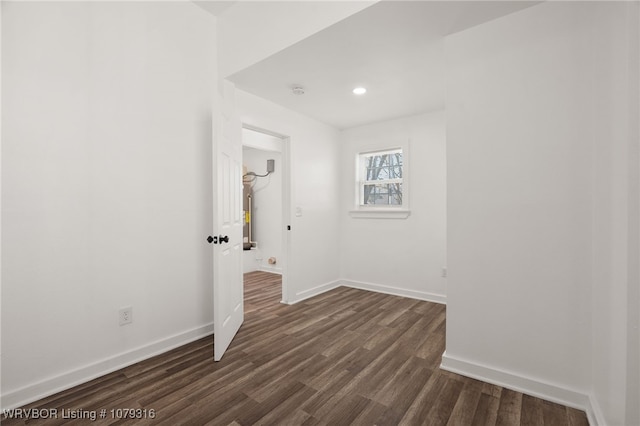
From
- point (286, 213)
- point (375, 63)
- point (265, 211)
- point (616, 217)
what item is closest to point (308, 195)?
point (286, 213)

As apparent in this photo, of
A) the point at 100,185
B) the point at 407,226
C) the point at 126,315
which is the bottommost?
the point at 126,315

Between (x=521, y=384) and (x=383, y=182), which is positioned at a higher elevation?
(x=383, y=182)

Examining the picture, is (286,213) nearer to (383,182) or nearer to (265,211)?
(383,182)

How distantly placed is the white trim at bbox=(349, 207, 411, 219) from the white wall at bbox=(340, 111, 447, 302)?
0.04 meters

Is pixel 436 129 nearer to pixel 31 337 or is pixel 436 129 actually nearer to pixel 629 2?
pixel 629 2

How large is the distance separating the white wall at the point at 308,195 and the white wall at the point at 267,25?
1.67ft

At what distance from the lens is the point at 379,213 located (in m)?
4.16

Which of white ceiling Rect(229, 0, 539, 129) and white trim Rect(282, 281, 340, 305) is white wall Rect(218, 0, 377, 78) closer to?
white ceiling Rect(229, 0, 539, 129)

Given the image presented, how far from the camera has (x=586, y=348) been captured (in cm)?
169

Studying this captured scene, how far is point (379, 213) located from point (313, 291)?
1.38 metres

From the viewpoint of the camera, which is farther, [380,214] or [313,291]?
→ [380,214]

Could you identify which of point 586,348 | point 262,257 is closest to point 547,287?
point 586,348

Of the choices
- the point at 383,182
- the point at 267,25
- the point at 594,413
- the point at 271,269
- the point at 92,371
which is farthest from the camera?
the point at 271,269

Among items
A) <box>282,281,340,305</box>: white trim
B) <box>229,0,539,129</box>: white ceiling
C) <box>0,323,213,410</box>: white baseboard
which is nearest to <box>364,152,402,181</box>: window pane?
<box>229,0,539,129</box>: white ceiling
